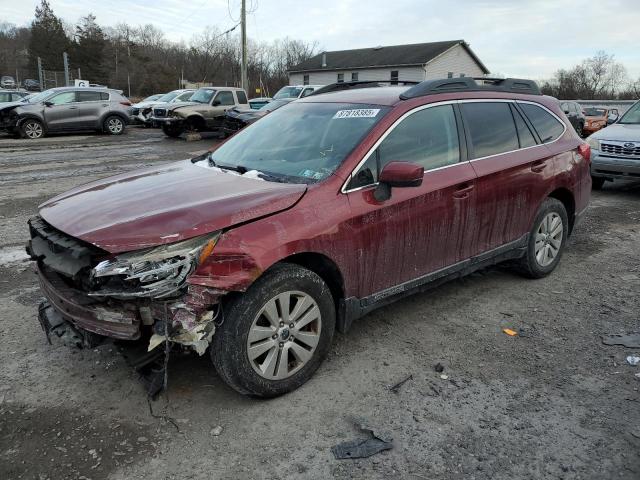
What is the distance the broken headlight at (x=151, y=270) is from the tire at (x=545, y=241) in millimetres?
3375

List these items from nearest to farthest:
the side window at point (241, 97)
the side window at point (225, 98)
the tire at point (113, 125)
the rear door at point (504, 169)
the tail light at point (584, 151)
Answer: the rear door at point (504, 169), the tail light at point (584, 151), the tire at point (113, 125), the side window at point (225, 98), the side window at point (241, 97)

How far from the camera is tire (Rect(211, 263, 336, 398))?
2.85 meters

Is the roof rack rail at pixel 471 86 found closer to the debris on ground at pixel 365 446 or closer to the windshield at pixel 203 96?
the debris on ground at pixel 365 446

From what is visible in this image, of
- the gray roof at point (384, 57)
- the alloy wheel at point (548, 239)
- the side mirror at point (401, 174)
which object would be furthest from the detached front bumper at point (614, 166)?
the gray roof at point (384, 57)

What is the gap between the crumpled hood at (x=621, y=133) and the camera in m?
9.13

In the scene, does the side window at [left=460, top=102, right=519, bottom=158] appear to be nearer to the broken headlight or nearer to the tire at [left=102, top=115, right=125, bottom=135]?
the broken headlight

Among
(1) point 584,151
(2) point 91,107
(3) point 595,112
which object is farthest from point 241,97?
(3) point 595,112

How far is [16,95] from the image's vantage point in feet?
68.5

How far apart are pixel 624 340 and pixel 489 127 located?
1.98m

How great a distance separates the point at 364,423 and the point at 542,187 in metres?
2.98

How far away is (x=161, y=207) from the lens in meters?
2.96

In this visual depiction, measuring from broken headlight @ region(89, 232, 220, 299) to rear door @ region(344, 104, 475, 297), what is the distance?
109 centimetres

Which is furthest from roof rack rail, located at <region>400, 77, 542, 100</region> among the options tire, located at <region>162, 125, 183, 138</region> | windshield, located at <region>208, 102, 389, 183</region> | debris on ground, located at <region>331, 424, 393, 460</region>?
tire, located at <region>162, 125, 183, 138</region>

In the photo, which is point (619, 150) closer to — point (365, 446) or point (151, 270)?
point (365, 446)
